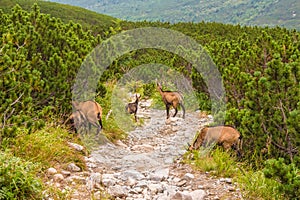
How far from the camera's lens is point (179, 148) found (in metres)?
7.62

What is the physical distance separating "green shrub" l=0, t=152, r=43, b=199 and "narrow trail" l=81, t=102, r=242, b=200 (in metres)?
0.80

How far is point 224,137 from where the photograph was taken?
252 inches

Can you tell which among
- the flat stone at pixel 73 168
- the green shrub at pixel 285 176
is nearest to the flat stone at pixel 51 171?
the flat stone at pixel 73 168

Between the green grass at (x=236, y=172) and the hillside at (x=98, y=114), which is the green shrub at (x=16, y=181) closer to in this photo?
the hillside at (x=98, y=114)

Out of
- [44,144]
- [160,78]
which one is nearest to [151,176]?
[44,144]

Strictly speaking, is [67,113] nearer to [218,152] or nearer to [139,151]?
[139,151]

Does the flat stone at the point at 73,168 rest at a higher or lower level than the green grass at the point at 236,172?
lower

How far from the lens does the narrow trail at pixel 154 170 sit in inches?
211

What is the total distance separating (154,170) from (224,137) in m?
1.12

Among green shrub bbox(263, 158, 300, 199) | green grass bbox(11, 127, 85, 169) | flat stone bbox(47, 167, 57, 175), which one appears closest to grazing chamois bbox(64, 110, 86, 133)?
green grass bbox(11, 127, 85, 169)

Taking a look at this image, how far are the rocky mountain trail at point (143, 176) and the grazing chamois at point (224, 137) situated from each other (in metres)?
0.55

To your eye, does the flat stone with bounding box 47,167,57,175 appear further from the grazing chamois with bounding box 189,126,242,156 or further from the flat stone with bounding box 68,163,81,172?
the grazing chamois with bounding box 189,126,242,156

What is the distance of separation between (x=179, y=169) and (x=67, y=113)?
239cm

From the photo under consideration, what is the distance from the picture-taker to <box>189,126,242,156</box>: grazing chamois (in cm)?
634
